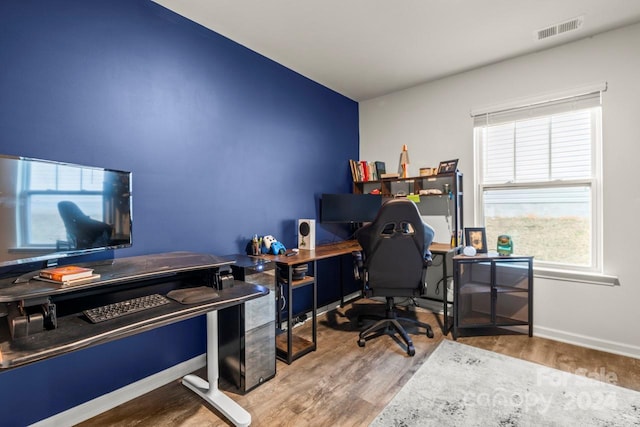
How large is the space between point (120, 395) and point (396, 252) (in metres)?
2.14

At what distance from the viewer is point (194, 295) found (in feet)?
5.35

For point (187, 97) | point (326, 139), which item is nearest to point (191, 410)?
point (187, 97)

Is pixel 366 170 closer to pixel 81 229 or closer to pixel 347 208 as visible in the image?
pixel 347 208

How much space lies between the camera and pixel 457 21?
2.38 metres

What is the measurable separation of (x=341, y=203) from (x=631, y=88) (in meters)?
2.63

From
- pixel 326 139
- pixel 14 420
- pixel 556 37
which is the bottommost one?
pixel 14 420

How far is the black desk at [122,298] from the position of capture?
110cm

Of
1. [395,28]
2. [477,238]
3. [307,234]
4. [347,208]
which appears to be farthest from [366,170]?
[395,28]

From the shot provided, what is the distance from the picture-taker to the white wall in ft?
8.04

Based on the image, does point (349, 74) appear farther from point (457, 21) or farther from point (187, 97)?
point (187, 97)

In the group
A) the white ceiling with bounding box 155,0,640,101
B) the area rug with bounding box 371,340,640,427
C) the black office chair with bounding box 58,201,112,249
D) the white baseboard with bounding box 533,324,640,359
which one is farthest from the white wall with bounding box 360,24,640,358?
the black office chair with bounding box 58,201,112,249

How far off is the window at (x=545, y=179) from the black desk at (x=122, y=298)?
2644 millimetres

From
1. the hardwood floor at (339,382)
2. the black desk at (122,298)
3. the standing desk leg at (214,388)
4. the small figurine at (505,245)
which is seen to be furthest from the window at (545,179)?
the standing desk leg at (214,388)

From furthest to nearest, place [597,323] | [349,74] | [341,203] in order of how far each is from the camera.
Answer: [341,203]
[349,74]
[597,323]
